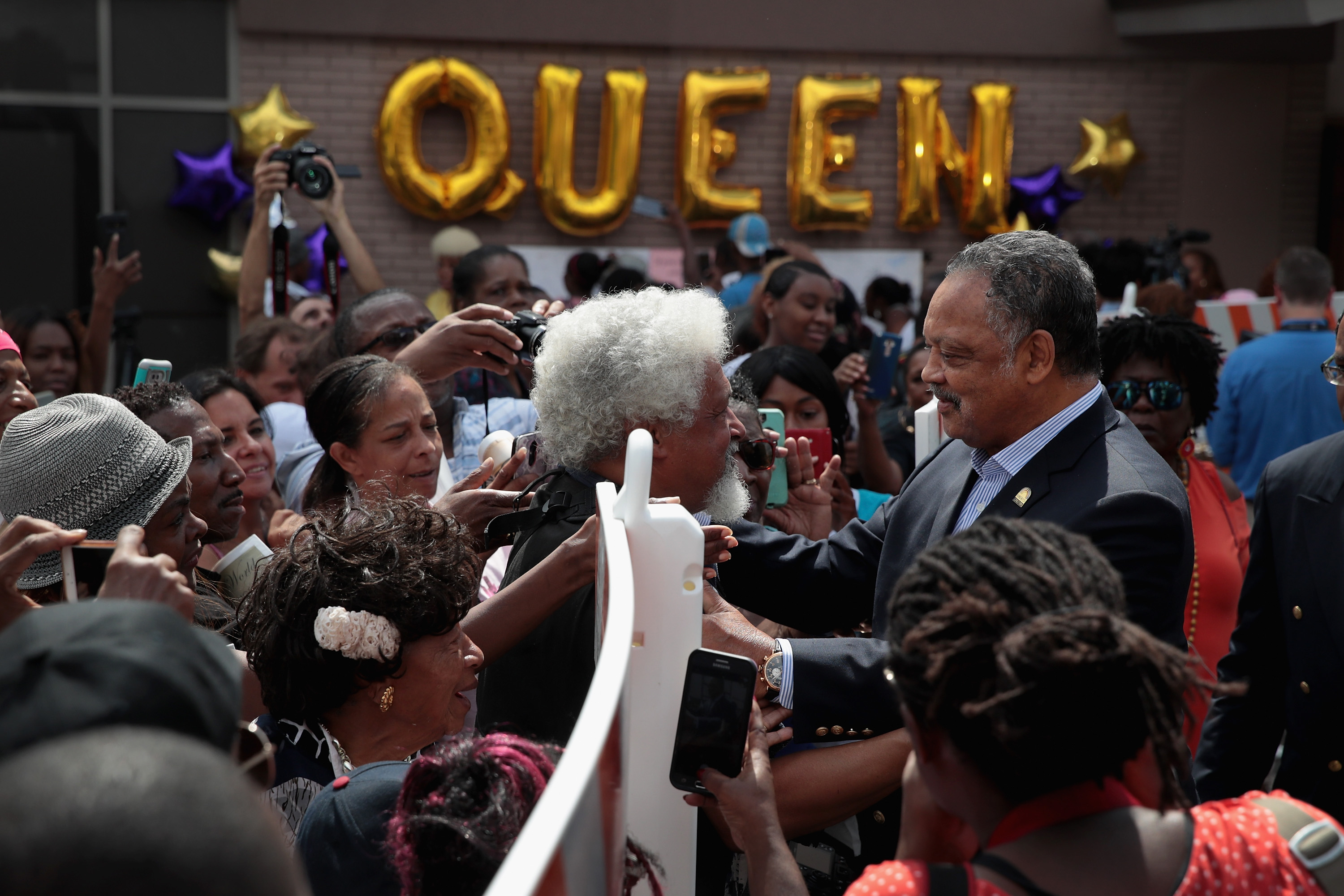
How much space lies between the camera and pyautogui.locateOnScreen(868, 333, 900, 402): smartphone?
17.7 feet

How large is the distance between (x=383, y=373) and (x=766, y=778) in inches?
78.3

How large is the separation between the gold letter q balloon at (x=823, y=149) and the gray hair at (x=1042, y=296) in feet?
29.4

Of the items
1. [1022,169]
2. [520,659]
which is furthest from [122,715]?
[1022,169]

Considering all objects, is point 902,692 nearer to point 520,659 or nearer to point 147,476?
point 520,659

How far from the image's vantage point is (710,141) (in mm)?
11117

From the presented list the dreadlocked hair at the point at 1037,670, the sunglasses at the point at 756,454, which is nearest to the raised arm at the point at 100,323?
the sunglasses at the point at 756,454

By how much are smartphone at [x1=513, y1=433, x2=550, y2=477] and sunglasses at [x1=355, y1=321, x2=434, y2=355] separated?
1.53 metres

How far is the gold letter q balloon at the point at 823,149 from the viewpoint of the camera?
11.3m

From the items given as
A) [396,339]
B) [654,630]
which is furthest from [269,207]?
[654,630]

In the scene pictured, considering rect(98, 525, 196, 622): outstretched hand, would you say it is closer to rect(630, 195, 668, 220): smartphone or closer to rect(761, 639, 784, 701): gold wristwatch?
rect(761, 639, 784, 701): gold wristwatch

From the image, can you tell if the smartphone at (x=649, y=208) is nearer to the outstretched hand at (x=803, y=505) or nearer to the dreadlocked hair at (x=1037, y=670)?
the outstretched hand at (x=803, y=505)

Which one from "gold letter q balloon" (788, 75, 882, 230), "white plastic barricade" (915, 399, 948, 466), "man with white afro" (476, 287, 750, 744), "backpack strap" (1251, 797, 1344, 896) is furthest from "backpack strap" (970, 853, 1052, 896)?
"gold letter q balloon" (788, 75, 882, 230)

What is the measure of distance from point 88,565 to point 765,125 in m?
10.0

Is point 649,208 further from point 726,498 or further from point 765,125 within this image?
point 726,498
